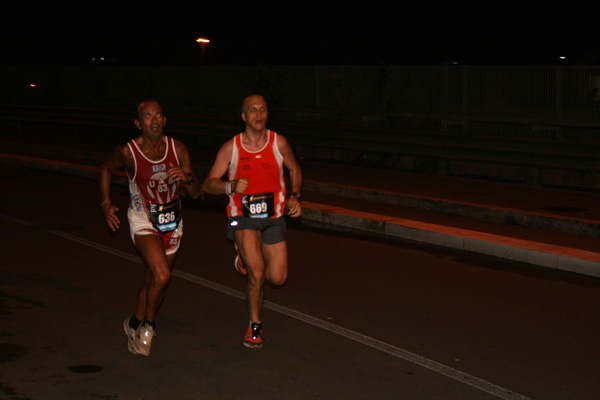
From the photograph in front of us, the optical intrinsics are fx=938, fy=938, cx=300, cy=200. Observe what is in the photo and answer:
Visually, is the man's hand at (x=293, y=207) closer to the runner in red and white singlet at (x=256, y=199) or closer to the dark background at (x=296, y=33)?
the runner in red and white singlet at (x=256, y=199)

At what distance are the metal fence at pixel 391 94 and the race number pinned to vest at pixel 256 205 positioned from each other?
12200mm

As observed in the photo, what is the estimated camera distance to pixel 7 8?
55469mm

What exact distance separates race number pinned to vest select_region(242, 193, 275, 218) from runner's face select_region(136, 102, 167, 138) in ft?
2.61

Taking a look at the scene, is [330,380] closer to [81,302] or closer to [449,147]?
[81,302]

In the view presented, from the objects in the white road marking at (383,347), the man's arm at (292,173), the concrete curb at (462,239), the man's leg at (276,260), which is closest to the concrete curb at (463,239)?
the concrete curb at (462,239)

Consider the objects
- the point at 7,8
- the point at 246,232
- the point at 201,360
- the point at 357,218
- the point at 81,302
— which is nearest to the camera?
the point at 201,360

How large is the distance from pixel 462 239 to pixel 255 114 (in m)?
4.93

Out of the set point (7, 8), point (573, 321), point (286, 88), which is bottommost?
point (573, 321)

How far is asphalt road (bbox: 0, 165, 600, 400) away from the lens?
18.9 feet

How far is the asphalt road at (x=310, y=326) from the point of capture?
577 cm

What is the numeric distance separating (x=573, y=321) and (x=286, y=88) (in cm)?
2142

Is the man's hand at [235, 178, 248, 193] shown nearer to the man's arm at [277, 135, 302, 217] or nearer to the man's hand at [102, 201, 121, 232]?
the man's arm at [277, 135, 302, 217]

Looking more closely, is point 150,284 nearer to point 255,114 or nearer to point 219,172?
point 219,172

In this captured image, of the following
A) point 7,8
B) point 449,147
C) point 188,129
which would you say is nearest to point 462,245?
point 449,147
